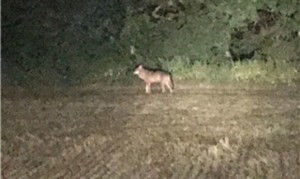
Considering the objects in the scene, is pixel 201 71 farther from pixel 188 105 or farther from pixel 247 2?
pixel 188 105

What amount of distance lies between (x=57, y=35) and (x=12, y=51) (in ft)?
3.12

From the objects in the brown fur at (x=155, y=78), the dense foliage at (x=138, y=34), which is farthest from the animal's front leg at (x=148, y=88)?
the dense foliage at (x=138, y=34)

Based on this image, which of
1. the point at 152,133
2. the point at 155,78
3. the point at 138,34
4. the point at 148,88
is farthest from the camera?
the point at 138,34

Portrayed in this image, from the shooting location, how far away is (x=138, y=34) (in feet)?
56.0

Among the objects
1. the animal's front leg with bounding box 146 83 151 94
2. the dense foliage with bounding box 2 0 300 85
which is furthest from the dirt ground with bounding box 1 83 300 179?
the dense foliage with bounding box 2 0 300 85

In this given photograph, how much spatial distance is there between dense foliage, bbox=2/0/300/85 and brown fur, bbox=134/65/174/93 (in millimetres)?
1971

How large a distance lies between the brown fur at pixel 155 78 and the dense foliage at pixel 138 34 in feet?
6.47

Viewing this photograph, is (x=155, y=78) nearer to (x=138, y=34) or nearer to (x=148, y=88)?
(x=148, y=88)

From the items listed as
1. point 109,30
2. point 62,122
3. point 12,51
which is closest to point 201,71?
point 109,30

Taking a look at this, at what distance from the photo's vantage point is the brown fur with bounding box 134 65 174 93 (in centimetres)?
1438

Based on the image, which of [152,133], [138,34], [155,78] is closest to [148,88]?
[155,78]

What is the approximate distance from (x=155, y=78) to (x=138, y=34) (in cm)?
278

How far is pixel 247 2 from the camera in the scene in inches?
645

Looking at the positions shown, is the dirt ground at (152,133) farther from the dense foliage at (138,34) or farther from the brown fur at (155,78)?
the dense foliage at (138,34)
